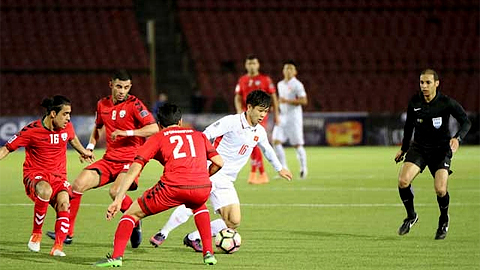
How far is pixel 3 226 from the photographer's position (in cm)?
1126

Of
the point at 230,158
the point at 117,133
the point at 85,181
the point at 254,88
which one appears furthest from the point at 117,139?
the point at 254,88

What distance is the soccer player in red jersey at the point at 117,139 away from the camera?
9.80 meters

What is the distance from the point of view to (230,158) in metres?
9.73

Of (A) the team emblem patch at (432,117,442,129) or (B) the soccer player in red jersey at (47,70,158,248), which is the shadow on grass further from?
(B) the soccer player in red jersey at (47,70,158,248)

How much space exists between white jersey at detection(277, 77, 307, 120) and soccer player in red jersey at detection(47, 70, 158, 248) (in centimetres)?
843

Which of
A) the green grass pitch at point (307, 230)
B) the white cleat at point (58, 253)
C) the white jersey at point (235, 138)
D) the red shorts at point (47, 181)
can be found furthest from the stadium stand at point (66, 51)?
the white cleat at point (58, 253)

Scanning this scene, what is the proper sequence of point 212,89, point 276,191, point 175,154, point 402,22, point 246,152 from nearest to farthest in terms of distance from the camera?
point 175,154 < point 246,152 < point 276,191 < point 212,89 < point 402,22

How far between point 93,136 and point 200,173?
2.86m

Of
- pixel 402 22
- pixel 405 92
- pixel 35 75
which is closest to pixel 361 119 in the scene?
pixel 405 92

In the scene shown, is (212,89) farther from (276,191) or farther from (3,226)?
(3,226)

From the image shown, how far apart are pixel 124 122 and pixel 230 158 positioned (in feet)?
3.99

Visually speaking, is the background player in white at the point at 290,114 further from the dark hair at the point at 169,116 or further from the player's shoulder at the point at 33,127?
the dark hair at the point at 169,116

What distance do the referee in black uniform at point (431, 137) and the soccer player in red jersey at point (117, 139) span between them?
2925 millimetres

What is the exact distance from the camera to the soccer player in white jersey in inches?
365
